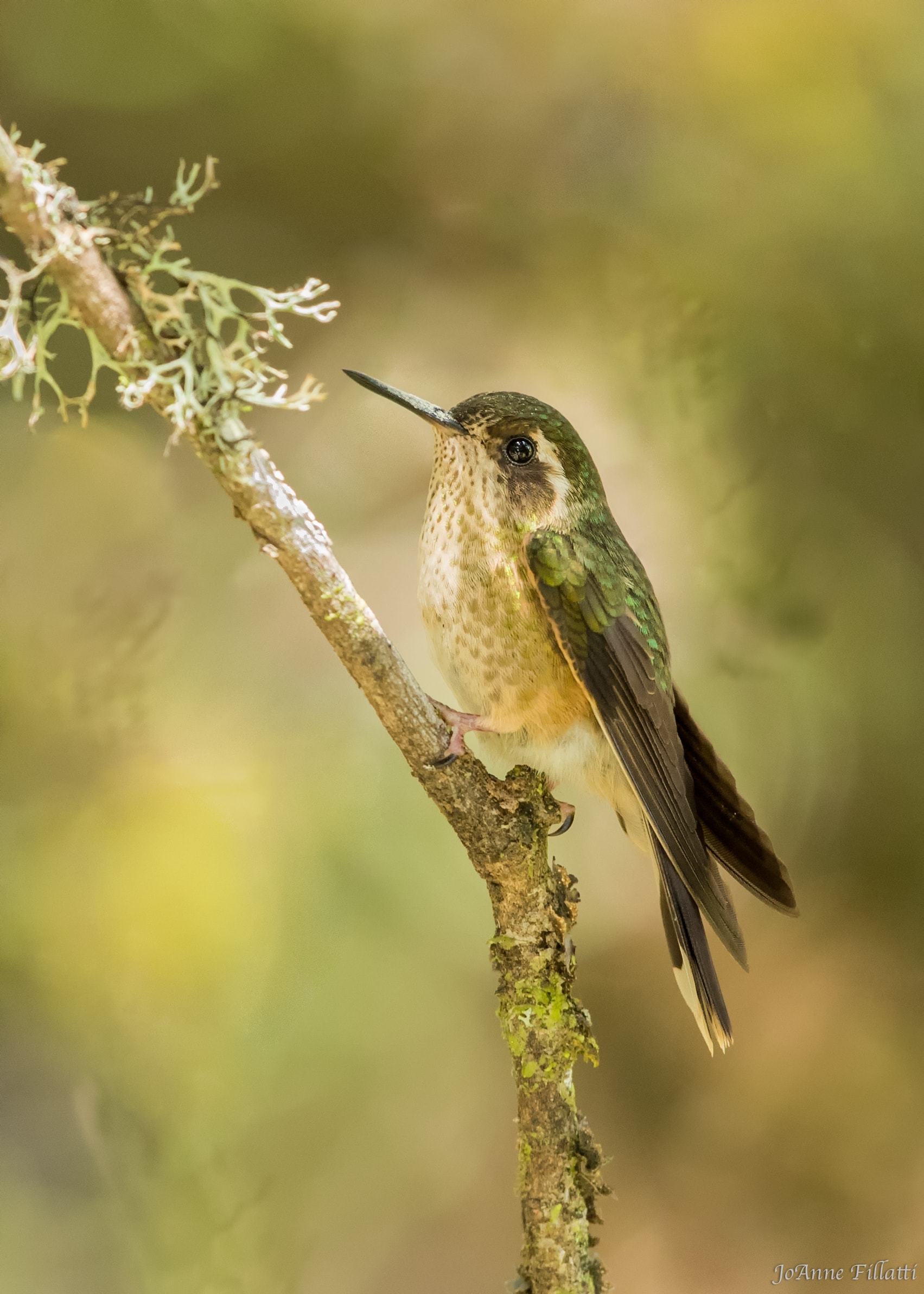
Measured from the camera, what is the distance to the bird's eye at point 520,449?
1.68 meters

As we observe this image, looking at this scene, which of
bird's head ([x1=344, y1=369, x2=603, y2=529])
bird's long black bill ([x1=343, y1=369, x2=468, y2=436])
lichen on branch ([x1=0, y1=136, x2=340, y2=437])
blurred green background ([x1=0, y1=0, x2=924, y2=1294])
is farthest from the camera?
blurred green background ([x1=0, y1=0, x2=924, y2=1294])

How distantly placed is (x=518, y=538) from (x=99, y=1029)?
4.93 ft

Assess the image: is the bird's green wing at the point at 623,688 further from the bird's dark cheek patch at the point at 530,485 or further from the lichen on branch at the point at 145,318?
the lichen on branch at the point at 145,318

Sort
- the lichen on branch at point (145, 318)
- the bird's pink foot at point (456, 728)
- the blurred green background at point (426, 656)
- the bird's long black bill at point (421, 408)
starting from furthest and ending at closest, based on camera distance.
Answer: the blurred green background at point (426, 656)
the bird's long black bill at point (421, 408)
the bird's pink foot at point (456, 728)
the lichen on branch at point (145, 318)

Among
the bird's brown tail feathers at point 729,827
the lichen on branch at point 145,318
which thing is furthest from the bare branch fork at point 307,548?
the bird's brown tail feathers at point 729,827

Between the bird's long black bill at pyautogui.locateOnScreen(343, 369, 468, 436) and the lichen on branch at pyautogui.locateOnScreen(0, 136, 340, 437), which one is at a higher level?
the bird's long black bill at pyautogui.locateOnScreen(343, 369, 468, 436)

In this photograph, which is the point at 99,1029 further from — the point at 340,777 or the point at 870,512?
the point at 870,512

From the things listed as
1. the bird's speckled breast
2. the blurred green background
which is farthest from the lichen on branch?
the blurred green background

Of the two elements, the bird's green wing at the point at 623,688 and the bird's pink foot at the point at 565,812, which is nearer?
the bird's green wing at the point at 623,688

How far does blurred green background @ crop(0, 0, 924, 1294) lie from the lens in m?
2.18

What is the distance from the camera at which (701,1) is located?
7.82 feet

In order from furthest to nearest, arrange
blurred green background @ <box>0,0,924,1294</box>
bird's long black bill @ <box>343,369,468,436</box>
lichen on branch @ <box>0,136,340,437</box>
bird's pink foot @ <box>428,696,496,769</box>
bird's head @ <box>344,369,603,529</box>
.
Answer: blurred green background @ <box>0,0,924,1294</box> < bird's head @ <box>344,369,603,529</box> < bird's long black bill @ <box>343,369,468,436</box> < bird's pink foot @ <box>428,696,496,769</box> < lichen on branch @ <box>0,136,340,437</box>

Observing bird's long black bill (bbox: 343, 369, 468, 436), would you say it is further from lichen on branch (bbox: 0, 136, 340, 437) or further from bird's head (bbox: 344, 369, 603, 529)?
lichen on branch (bbox: 0, 136, 340, 437)

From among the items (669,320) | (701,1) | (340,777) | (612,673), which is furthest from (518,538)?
(701,1)
